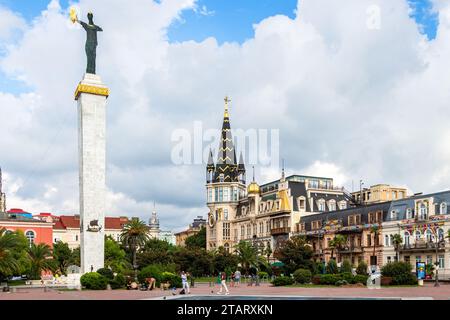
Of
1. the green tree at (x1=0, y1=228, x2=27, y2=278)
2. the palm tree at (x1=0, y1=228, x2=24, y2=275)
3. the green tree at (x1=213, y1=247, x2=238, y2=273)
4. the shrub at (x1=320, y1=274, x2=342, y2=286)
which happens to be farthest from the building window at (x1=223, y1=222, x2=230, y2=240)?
the shrub at (x1=320, y1=274, x2=342, y2=286)

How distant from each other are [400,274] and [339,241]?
31.5 m

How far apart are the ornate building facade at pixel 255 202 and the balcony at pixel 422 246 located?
1097 inches

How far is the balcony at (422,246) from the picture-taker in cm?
6612

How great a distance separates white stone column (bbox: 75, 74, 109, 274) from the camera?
5353 centimetres

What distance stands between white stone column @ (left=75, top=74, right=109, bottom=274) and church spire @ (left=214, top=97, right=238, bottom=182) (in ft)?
211

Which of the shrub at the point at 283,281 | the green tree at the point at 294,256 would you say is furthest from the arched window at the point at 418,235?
the shrub at the point at 283,281

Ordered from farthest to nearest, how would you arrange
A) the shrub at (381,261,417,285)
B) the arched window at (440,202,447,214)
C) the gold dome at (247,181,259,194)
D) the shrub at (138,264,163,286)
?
1. the gold dome at (247,181,259,194)
2. the arched window at (440,202,447,214)
3. the shrub at (381,261,417,285)
4. the shrub at (138,264,163,286)

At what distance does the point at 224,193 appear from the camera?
118562 millimetres

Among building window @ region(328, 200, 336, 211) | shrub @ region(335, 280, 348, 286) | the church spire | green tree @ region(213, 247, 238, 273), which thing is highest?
the church spire

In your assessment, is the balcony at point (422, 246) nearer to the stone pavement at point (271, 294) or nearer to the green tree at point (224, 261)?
the green tree at point (224, 261)

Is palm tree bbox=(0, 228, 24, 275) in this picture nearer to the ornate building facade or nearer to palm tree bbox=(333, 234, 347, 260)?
palm tree bbox=(333, 234, 347, 260)

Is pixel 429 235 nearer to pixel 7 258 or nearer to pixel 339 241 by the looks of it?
pixel 339 241

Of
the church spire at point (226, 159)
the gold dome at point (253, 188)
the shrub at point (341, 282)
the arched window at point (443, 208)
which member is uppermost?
the church spire at point (226, 159)
